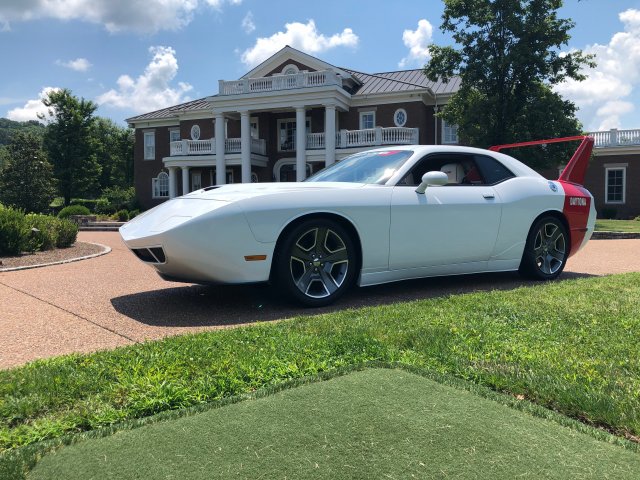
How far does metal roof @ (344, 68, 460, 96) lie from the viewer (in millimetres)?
27775

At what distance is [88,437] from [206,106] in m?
33.0

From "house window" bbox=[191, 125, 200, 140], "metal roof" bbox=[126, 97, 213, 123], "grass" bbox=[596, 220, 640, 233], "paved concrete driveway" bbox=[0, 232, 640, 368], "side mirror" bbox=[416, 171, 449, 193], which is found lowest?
"paved concrete driveway" bbox=[0, 232, 640, 368]

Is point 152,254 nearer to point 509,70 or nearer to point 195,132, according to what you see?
point 509,70

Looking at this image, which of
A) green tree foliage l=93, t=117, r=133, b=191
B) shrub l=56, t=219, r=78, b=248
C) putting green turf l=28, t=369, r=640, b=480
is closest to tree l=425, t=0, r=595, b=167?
shrub l=56, t=219, r=78, b=248

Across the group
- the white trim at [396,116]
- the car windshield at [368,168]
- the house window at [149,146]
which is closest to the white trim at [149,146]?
the house window at [149,146]

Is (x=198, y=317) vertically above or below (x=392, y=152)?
below

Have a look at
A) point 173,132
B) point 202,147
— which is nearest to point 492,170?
point 202,147

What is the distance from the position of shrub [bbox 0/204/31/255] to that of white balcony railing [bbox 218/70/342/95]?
19593mm

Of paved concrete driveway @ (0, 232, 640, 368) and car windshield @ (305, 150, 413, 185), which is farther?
car windshield @ (305, 150, 413, 185)

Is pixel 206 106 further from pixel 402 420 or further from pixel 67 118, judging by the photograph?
pixel 402 420

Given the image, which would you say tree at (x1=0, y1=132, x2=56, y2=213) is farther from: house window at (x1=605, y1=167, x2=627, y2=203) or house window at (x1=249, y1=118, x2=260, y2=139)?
house window at (x1=605, y1=167, x2=627, y2=203)

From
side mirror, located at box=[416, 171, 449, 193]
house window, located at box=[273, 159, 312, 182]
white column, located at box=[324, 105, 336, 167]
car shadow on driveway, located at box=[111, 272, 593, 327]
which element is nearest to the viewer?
car shadow on driveway, located at box=[111, 272, 593, 327]

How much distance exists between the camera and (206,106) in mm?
33125

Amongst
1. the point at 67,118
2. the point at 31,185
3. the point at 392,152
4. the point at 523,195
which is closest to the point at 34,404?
the point at 392,152
